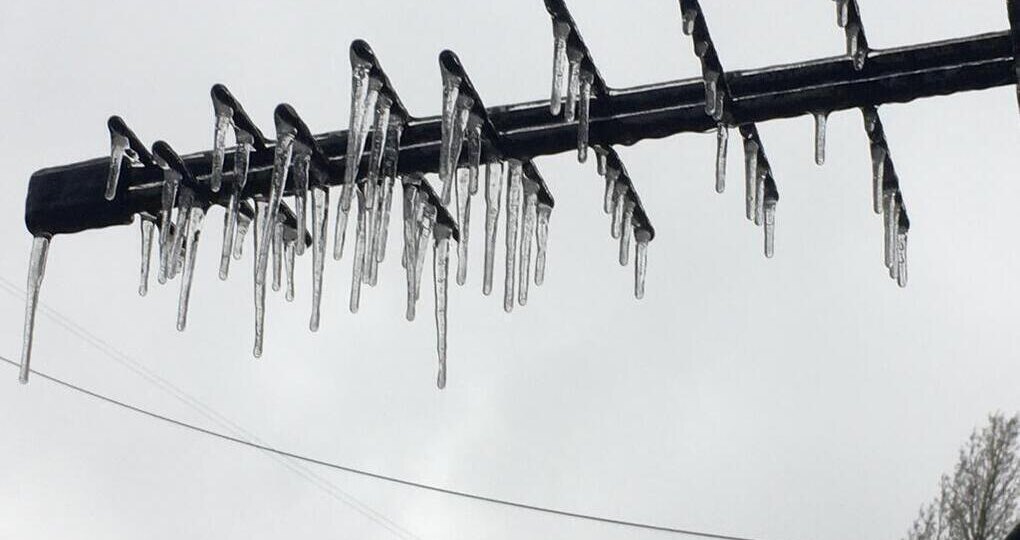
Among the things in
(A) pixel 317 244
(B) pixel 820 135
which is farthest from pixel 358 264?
(B) pixel 820 135

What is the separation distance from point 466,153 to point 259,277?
109 centimetres

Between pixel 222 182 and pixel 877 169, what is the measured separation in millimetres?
2718

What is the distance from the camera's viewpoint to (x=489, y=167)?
5.82 metres

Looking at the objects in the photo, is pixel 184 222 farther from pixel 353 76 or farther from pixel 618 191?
pixel 618 191

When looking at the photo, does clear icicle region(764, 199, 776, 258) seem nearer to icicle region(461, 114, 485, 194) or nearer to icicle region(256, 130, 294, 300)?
icicle region(461, 114, 485, 194)

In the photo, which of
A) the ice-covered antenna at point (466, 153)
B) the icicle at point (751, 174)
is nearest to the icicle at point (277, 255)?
the ice-covered antenna at point (466, 153)

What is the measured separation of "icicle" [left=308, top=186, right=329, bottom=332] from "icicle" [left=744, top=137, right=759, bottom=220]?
1734mm

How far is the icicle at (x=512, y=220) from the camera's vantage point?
5.87 metres

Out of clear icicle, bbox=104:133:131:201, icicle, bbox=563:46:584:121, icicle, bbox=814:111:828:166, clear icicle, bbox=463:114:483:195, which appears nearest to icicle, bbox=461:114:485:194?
clear icicle, bbox=463:114:483:195

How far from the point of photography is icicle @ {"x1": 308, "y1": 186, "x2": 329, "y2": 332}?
6.00 m

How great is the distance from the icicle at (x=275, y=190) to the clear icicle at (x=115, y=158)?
0.78 meters

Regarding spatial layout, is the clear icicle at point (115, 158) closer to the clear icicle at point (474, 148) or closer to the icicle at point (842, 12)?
the clear icicle at point (474, 148)

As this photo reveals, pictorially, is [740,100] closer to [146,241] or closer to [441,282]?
[441,282]

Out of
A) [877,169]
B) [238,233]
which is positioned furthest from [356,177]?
[877,169]
